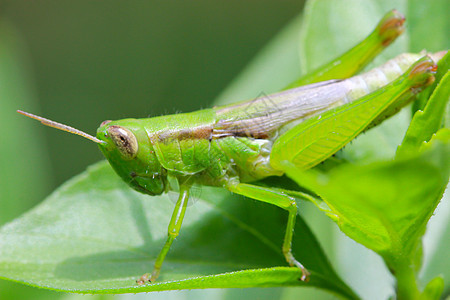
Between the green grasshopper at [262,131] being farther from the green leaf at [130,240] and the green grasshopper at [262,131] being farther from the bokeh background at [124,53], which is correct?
the bokeh background at [124,53]

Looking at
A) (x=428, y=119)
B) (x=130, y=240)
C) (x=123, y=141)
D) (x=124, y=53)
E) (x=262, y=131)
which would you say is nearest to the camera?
(x=428, y=119)

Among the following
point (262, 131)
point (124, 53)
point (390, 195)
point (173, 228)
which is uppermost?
point (124, 53)

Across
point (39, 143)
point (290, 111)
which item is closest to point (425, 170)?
point (290, 111)

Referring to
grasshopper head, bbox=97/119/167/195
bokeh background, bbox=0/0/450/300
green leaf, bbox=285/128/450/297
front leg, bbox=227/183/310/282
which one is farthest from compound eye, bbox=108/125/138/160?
bokeh background, bbox=0/0/450/300

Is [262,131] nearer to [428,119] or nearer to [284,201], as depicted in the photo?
[284,201]

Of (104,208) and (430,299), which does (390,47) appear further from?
(104,208)

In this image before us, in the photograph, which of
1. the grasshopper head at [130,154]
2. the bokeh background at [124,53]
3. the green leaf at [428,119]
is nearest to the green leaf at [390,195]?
the green leaf at [428,119]

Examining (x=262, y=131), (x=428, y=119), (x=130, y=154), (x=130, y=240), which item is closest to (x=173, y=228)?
(x=130, y=240)
